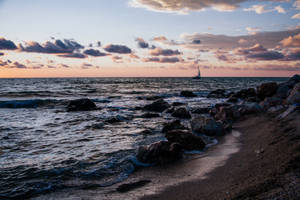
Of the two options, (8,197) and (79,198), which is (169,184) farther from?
(8,197)

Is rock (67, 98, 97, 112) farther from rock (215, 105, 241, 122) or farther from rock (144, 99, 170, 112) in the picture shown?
rock (215, 105, 241, 122)

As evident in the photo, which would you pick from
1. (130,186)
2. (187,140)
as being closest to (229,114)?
(187,140)

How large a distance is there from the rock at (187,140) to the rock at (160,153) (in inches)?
35.5

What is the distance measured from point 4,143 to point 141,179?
20.4ft

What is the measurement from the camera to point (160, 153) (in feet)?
19.6

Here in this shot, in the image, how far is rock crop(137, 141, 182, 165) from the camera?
589 centimetres

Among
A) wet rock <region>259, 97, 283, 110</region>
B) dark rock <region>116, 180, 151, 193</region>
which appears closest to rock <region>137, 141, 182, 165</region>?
dark rock <region>116, 180, 151, 193</region>

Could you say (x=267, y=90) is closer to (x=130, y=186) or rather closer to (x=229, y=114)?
(x=229, y=114)

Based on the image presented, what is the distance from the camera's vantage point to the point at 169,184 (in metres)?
4.55

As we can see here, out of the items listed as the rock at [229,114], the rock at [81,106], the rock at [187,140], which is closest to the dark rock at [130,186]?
the rock at [187,140]

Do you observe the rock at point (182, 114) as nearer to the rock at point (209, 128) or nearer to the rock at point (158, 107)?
the rock at point (158, 107)

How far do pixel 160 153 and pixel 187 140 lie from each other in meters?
1.58

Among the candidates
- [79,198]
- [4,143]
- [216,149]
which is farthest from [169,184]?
[4,143]

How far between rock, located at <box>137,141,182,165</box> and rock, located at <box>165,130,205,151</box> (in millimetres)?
901
